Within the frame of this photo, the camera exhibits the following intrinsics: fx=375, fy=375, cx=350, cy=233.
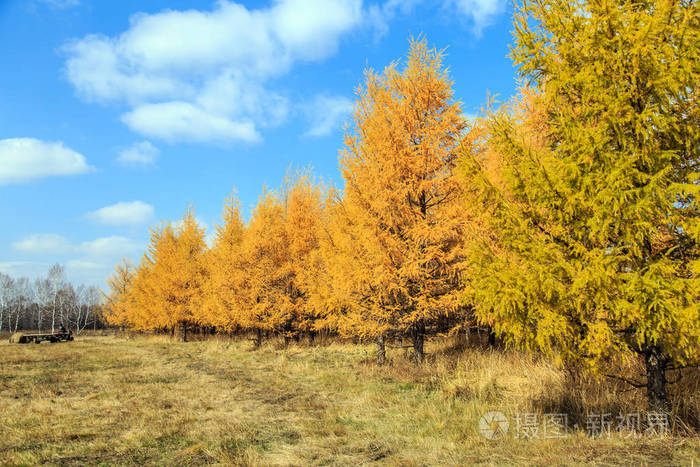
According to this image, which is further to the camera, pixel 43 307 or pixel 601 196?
pixel 43 307

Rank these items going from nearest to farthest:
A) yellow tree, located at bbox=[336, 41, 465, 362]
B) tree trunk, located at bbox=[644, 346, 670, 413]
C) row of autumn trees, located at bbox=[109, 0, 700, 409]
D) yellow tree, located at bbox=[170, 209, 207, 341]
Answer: row of autumn trees, located at bbox=[109, 0, 700, 409]
tree trunk, located at bbox=[644, 346, 670, 413]
yellow tree, located at bbox=[336, 41, 465, 362]
yellow tree, located at bbox=[170, 209, 207, 341]

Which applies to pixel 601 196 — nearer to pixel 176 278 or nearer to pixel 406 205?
pixel 406 205

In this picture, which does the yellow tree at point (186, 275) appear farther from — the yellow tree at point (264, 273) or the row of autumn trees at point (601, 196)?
the row of autumn trees at point (601, 196)

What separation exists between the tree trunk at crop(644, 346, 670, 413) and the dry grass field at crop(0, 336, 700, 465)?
327mm

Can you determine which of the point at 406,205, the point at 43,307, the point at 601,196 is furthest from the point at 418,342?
the point at 43,307

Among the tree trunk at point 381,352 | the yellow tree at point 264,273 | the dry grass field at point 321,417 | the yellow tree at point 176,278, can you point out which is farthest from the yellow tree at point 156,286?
the tree trunk at point 381,352

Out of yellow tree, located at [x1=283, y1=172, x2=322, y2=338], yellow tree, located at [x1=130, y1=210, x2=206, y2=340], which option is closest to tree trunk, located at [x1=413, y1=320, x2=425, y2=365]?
yellow tree, located at [x1=283, y1=172, x2=322, y2=338]

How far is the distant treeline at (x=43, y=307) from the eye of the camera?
201ft

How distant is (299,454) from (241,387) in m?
5.24

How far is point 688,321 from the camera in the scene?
4.12 m

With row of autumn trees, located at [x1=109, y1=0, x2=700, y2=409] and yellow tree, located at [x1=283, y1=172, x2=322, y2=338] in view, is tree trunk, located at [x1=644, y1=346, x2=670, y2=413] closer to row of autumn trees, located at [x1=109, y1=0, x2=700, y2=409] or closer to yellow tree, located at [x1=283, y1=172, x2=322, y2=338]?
row of autumn trees, located at [x1=109, y1=0, x2=700, y2=409]

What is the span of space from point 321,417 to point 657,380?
5049 mm

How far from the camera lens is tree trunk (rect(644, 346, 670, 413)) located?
16.2ft

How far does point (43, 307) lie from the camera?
209 feet
